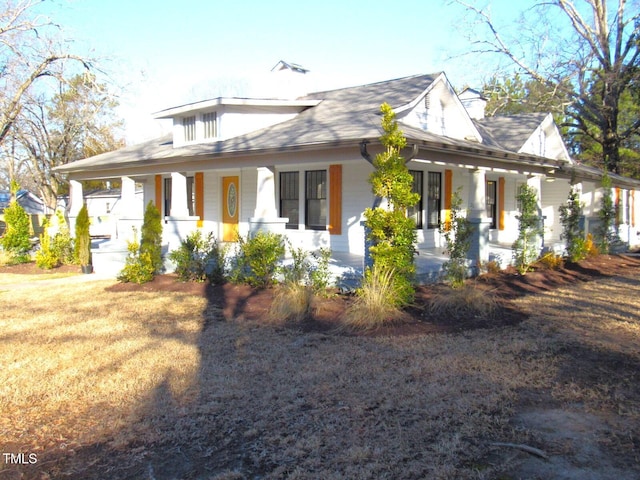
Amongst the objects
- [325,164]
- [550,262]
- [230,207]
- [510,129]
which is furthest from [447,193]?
[230,207]

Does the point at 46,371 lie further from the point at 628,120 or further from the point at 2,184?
the point at 2,184

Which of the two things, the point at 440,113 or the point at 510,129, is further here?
the point at 510,129

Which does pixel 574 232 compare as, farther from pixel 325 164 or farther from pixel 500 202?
pixel 325 164

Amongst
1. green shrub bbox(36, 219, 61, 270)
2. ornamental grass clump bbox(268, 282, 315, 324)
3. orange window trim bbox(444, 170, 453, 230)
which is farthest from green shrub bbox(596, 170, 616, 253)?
green shrub bbox(36, 219, 61, 270)

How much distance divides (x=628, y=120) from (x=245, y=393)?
31.6m

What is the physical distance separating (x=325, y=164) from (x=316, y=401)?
945cm

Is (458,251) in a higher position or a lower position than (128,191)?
lower

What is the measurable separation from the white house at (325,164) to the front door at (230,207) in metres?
0.03

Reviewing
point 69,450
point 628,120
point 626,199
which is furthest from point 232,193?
point 628,120

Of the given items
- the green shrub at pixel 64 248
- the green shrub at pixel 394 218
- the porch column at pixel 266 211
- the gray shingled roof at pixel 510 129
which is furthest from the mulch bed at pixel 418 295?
the gray shingled roof at pixel 510 129

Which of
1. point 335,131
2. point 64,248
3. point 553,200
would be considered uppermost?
point 335,131

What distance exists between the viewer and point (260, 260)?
10.5m

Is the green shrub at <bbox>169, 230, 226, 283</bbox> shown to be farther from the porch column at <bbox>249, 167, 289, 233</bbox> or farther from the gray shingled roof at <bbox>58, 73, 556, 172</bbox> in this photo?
the gray shingled roof at <bbox>58, 73, 556, 172</bbox>

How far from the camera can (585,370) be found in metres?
5.60
